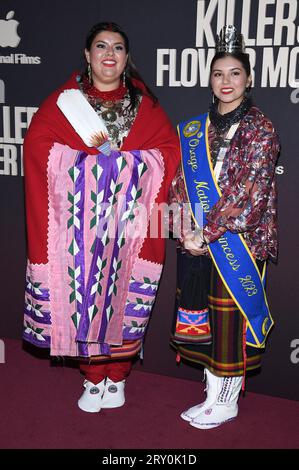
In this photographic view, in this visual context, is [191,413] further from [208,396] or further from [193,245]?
[193,245]

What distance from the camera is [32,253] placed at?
2.15 m

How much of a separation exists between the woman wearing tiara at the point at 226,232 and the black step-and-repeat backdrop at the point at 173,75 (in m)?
0.26

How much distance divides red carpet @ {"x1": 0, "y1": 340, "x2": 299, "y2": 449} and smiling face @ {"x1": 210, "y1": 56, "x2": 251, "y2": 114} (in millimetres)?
1313

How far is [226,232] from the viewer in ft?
6.70

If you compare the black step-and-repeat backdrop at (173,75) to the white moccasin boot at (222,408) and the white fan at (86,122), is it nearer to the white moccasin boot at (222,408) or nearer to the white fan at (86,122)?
the white moccasin boot at (222,408)

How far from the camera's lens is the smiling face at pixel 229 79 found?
197 cm

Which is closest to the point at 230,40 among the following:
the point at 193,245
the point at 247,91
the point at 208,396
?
the point at 247,91

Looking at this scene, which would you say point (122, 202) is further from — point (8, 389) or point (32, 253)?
point (8, 389)

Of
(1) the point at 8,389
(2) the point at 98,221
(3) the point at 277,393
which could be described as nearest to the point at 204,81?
(2) the point at 98,221

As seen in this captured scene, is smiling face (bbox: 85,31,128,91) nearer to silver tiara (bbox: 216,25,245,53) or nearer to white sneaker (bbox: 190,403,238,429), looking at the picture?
silver tiara (bbox: 216,25,245,53)

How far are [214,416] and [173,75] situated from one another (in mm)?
1456

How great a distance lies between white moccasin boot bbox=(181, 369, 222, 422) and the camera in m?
2.25
